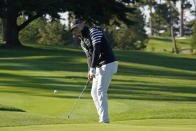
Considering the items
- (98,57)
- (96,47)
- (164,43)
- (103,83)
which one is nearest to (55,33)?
(164,43)

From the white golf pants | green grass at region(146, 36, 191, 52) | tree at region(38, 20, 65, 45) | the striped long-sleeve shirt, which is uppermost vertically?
the striped long-sleeve shirt

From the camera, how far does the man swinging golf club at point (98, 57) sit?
9836mm

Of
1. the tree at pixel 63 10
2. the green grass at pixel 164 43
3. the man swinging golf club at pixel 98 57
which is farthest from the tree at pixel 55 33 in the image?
the man swinging golf club at pixel 98 57

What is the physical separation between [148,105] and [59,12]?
2453 centimetres

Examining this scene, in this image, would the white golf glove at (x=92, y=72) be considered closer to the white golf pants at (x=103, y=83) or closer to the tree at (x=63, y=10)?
the white golf pants at (x=103, y=83)

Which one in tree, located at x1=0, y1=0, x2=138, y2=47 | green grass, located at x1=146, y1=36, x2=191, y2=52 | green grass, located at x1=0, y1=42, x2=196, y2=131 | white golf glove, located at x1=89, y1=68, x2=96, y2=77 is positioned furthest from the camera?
green grass, located at x1=146, y1=36, x2=191, y2=52

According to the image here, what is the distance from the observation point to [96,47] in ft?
32.0

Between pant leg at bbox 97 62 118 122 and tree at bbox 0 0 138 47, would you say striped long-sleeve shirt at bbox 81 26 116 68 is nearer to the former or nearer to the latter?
pant leg at bbox 97 62 118 122

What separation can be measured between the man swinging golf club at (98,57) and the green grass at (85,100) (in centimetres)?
57

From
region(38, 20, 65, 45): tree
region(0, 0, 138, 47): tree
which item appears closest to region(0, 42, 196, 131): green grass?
region(0, 0, 138, 47): tree

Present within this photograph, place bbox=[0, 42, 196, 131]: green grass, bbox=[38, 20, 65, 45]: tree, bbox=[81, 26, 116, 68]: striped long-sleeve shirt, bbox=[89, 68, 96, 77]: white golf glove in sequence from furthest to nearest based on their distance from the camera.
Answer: bbox=[38, 20, 65, 45]: tree, bbox=[89, 68, 96, 77]: white golf glove, bbox=[81, 26, 116, 68]: striped long-sleeve shirt, bbox=[0, 42, 196, 131]: green grass

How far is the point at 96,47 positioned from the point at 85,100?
621cm

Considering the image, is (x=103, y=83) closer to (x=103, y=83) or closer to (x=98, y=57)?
(x=103, y=83)

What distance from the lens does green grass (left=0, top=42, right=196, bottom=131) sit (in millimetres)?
8992
